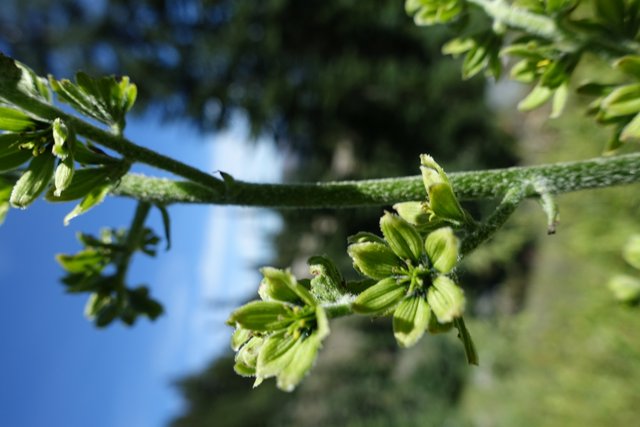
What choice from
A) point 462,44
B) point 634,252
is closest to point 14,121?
point 462,44

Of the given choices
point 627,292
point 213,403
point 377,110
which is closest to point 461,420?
point 377,110

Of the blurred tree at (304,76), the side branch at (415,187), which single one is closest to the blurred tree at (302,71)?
the blurred tree at (304,76)

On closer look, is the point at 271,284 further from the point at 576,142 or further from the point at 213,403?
the point at 213,403

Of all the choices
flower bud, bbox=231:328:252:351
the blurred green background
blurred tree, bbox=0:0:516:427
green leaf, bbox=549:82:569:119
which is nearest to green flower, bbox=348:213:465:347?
flower bud, bbox=231:328:252:351

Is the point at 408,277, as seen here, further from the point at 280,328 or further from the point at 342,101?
the point at 342,101

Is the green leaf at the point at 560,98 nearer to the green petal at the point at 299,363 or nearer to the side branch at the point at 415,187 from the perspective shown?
the side branch at the point at 415,187

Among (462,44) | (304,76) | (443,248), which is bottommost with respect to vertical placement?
(443,248)

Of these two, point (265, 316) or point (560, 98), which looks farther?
point (560, 98)
